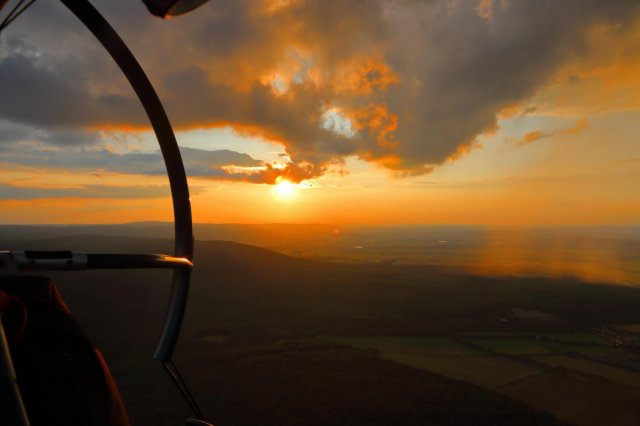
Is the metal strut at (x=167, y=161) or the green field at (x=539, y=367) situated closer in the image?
the metal strut at (x=167, y=161)

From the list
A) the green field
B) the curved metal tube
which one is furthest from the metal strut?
the green field

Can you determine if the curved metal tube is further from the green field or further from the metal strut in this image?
the green field

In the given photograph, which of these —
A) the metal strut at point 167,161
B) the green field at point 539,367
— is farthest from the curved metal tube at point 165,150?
the green field at point 539,367

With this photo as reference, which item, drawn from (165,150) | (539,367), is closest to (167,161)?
(165,150)

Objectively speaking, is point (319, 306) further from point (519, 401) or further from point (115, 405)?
point (115, 405)

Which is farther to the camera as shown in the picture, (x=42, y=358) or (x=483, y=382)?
(x=483, y=382)

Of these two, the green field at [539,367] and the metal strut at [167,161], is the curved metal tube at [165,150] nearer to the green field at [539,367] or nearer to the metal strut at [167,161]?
the metal strut at [167,161]

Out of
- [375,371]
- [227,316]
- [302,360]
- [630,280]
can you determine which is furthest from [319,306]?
[630,280]

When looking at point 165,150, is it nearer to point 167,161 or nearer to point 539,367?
point 167,161
